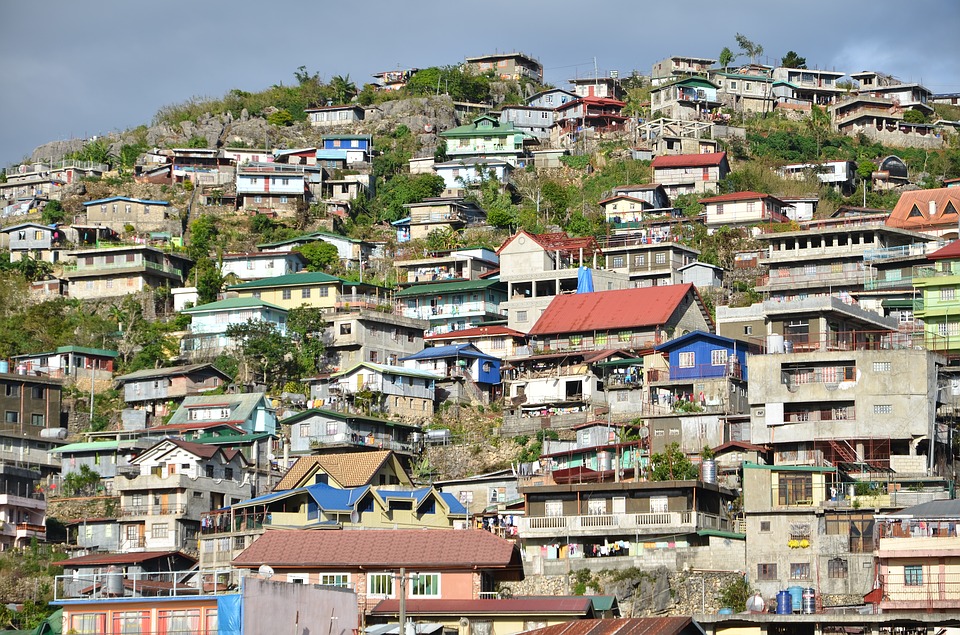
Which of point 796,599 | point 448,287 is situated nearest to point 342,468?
point 796,599

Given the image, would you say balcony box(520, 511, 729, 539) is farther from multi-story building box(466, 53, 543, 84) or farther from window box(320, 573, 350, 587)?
multi-story building box(466, 53, 543, 84)

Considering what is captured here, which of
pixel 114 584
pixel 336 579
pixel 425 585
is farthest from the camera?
pixel 336 579

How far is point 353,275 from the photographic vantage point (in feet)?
321

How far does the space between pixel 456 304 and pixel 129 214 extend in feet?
98.7

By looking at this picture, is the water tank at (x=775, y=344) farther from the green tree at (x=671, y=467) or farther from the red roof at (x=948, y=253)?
the red roof at (x=948, y=253)

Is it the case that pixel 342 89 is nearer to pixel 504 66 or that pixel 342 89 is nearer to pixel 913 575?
pixel 504 66

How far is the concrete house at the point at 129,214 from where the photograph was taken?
356ft

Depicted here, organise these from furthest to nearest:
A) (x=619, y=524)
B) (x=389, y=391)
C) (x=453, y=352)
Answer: (x=453, y=352) < (x=389, y=391) < (x=619, y=524)

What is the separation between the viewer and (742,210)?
96375mm

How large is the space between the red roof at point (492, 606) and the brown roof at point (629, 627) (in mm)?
3965

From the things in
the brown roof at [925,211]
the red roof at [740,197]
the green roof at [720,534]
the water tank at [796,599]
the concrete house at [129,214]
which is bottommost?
the water tank at [796,599]

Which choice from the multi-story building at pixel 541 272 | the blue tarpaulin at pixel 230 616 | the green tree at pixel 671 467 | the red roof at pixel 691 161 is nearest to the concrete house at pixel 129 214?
the multi-story building at pixel 541 272

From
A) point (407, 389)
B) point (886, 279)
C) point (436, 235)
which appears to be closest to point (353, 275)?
point (436, 235)

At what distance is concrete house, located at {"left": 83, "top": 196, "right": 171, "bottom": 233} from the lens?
108438 mm
